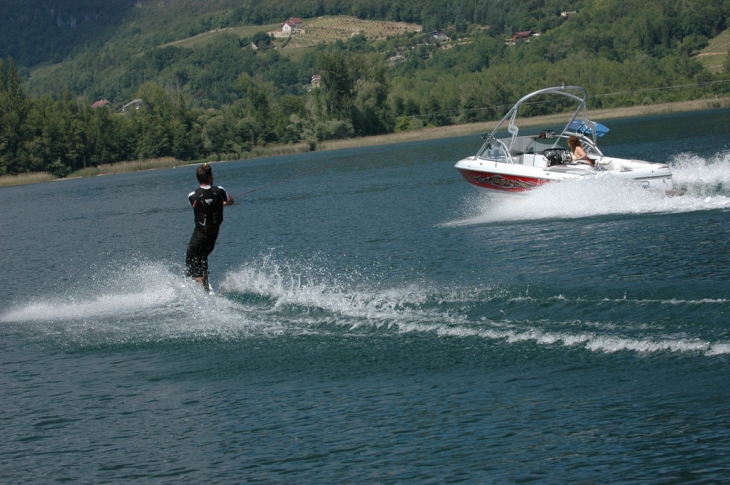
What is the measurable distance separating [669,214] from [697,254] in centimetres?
572

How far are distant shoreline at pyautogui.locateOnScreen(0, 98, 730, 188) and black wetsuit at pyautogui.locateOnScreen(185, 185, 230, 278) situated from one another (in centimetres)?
7331

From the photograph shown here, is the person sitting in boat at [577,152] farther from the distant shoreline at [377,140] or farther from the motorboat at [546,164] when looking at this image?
the distant shoreline at [377,140]

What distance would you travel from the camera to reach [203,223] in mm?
14164

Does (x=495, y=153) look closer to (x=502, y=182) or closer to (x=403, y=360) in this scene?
(x=502, y=182)

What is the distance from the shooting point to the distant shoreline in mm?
88375

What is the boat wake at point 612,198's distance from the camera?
2139 centimetres

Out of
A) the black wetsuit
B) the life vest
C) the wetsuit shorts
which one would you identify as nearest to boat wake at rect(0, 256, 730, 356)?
the wetsuit shorts

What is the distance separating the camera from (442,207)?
28781 millimetres

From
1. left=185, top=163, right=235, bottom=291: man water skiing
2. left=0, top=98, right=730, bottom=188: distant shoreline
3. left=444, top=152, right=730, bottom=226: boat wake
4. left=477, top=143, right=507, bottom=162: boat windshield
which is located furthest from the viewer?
left=0, top=98, right=730, bottom=188: distant shoreline

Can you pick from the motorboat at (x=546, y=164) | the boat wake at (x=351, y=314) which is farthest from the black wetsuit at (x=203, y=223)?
the motorboat at (x=546, y=164)

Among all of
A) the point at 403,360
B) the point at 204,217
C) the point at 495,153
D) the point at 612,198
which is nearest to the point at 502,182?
the point at 495,153

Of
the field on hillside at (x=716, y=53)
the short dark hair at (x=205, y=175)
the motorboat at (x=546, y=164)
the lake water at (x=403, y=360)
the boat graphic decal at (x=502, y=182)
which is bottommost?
the lake water at (x=403, y=360)

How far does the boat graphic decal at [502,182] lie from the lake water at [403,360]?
219 cm

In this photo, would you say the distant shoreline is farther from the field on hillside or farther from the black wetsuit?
the black wetsuit
